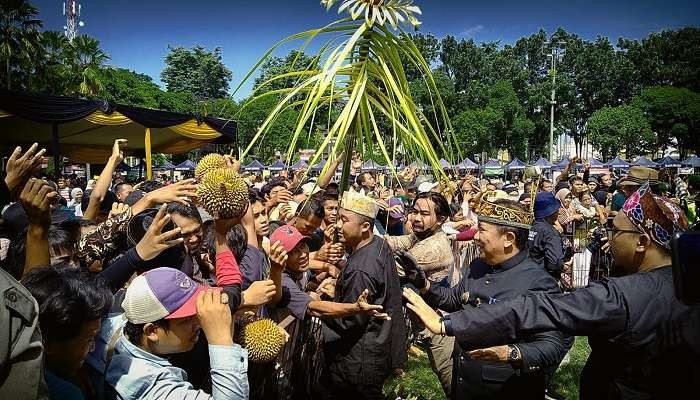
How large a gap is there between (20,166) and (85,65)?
37.3 meters

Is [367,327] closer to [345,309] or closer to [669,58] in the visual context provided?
[345,309]

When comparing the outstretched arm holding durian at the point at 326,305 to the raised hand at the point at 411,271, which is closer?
the outstretched arm holding durian at the point at 326,305

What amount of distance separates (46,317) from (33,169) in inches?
43.1

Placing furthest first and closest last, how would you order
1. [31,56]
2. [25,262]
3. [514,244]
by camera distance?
[31,56] → [514,244] → [25,262]

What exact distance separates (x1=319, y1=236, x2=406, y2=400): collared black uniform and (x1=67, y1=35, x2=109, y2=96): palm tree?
34972 millimetres

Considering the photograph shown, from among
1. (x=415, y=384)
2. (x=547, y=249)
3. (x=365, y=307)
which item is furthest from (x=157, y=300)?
(x=547, y=249)

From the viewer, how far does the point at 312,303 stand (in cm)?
335

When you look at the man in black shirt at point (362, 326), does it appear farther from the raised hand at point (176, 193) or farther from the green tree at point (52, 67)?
the green tree at point (52, 67)

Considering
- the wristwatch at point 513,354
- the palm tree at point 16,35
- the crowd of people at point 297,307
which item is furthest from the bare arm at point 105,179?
the palm tree at point 16,35

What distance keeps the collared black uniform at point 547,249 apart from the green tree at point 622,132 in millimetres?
52003

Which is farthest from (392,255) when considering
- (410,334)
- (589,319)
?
(410,334)

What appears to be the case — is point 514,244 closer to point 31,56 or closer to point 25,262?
point 25,262

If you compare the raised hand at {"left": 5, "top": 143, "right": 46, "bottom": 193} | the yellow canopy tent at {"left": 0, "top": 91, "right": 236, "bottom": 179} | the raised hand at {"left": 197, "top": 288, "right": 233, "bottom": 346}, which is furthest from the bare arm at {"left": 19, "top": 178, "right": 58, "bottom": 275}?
the yellow canopy tent at {"left": 0, "top": 91, "right": 236, "bottom": 179}

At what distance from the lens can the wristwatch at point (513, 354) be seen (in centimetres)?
254
